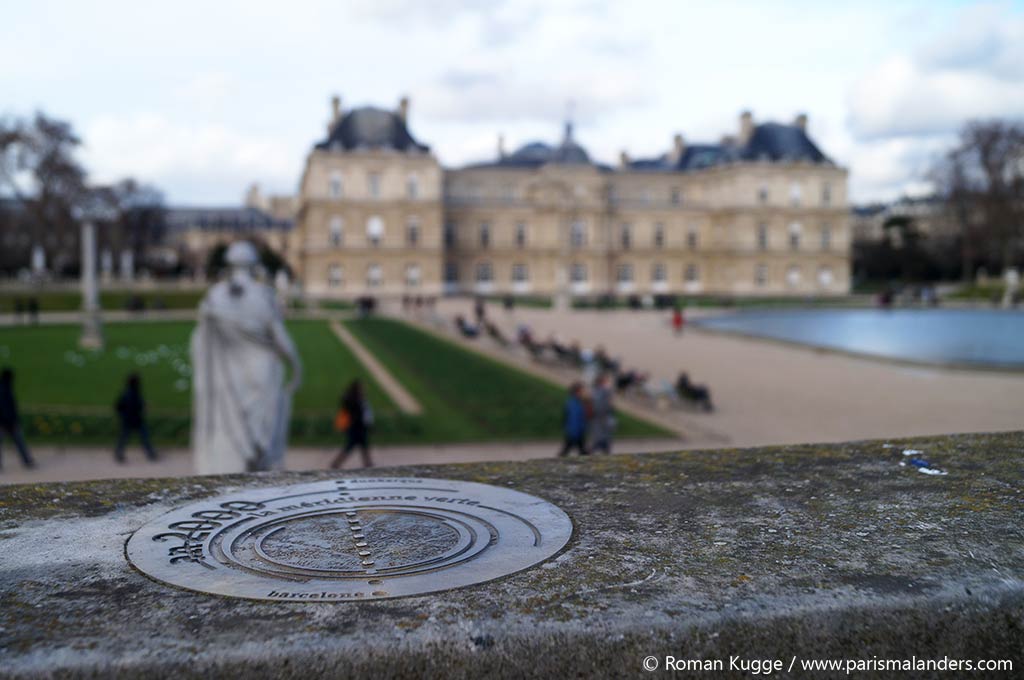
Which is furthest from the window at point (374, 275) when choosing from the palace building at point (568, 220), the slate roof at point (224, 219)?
the slate roof at point (224, 219)

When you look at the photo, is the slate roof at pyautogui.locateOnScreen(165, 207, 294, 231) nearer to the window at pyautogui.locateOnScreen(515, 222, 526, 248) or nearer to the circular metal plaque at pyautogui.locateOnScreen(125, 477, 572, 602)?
the window at pyautogui.locateOnScreen(515, 222, 526, 248)

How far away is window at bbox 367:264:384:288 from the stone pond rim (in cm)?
6045

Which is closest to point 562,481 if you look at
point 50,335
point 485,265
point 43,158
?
point 50,335

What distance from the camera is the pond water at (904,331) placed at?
22.3 m

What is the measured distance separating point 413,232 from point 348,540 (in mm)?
61729

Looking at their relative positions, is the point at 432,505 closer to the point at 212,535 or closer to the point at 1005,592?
the point at 212,535

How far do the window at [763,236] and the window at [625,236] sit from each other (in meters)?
10.2

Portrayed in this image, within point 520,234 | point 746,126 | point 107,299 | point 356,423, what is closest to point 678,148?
point 746,126

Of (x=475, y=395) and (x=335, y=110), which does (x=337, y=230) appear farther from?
(x=475, y=395)

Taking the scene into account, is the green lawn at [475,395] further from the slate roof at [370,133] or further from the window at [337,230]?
the slate roof at [370,133]

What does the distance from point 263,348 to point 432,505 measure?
4.16 m

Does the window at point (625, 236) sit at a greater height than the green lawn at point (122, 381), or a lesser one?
greater

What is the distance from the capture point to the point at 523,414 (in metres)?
14.1

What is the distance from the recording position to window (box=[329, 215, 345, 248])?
61.9 metres
